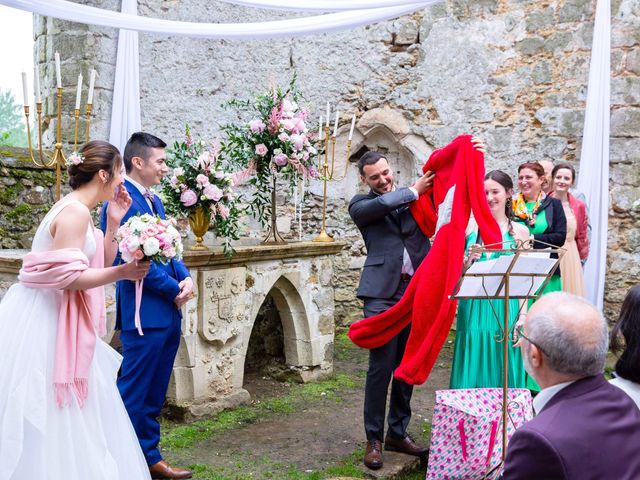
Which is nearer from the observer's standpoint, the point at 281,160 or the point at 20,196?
the point at 281,160

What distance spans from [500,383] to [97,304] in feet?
8.16

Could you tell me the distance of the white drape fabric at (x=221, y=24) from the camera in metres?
5.16

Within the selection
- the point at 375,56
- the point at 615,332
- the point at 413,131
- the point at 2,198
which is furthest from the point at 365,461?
the point at 375,56

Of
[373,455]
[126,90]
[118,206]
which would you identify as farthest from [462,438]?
[126,90]

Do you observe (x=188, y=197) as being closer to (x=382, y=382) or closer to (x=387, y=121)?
(x=382, y=382)

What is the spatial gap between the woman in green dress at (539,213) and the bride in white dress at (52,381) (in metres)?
3.46

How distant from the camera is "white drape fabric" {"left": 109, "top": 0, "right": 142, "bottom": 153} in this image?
7.95 metres

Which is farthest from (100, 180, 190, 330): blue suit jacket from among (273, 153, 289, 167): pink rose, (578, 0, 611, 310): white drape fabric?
(578, 0, 611, 310): white drape fabric

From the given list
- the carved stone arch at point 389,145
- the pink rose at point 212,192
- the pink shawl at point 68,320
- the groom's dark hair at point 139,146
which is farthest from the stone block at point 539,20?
the pink shawl at point 68,320

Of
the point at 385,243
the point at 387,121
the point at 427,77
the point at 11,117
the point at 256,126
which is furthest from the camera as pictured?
the point at 11,117

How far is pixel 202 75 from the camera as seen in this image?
8.77 meters

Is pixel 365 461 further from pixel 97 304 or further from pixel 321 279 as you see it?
pixel 321 279

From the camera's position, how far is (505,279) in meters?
3.43

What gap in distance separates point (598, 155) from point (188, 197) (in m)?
4.54
